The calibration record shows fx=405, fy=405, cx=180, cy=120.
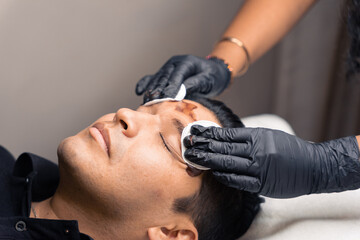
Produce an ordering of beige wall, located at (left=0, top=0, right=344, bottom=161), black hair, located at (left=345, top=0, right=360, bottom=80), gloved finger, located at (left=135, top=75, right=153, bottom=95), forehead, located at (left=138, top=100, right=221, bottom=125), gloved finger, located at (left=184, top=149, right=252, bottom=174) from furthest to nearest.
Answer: beige wall, located at (left=0, top=0, right=344, bottom=161)
gloved finger, located at (left=135, top=75, right=153, bottom=95)
black hair, located at (left=345, top=0, right=360, bottom=80)
forehead, located at (left=138, top=100, right=221, bottom=125)
gloved finger, located at (left=184, top=149, right=252, bottom=174)

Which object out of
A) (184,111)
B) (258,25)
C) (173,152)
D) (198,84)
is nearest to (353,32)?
(258,25)

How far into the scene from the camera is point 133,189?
110cm

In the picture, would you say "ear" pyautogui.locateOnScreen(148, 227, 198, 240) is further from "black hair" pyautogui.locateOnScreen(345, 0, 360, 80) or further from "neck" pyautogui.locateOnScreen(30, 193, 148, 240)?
"black hair" pyautogui.locateOnScreen(345, 0, 360, 80)

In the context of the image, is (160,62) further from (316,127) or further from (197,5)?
(316,127)

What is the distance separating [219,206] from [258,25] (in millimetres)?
819

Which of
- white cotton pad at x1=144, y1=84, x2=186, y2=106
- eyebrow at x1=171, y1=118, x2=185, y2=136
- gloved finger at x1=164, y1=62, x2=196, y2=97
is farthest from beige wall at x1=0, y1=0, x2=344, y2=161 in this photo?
eyebrow at x1=171, y1=118, x2=185, y2=136

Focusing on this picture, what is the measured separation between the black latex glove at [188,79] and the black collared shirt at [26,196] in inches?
17.2

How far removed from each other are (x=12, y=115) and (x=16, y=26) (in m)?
0.37

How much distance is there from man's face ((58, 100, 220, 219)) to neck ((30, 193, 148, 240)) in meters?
0.05

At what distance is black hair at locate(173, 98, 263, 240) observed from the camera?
1161 millimetres

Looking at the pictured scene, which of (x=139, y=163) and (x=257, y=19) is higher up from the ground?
(x=257, y=19)

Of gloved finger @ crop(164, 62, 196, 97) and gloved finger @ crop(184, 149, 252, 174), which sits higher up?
gloved finger @ crop(164, 62, 196, 97)

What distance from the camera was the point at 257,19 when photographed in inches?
66.1

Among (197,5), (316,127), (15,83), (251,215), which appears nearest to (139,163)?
(251,215)
